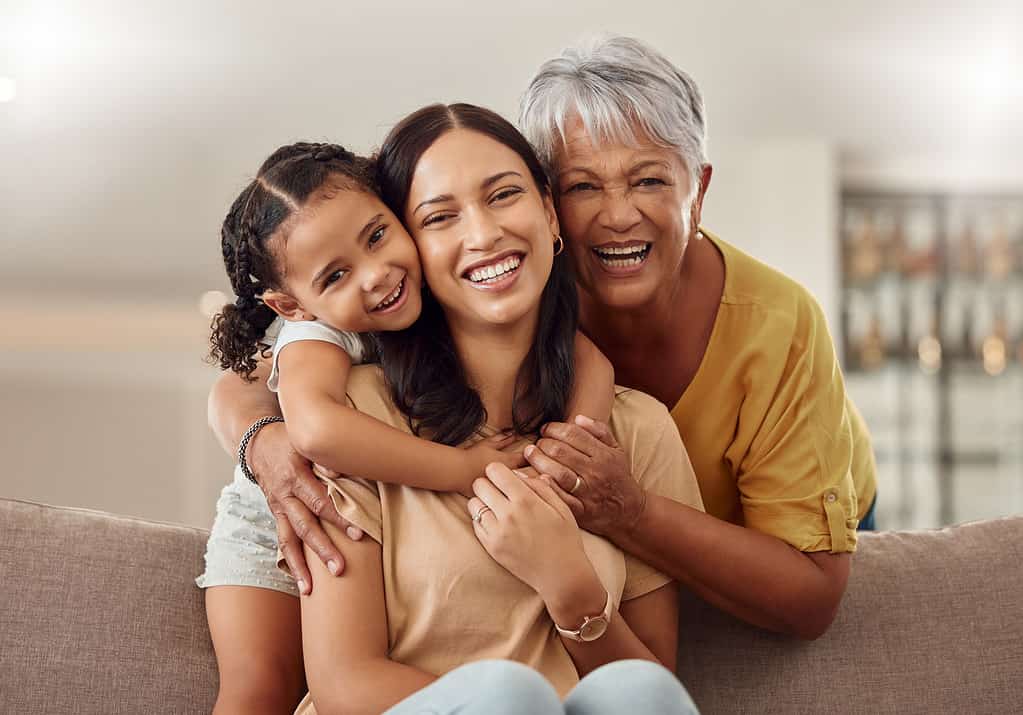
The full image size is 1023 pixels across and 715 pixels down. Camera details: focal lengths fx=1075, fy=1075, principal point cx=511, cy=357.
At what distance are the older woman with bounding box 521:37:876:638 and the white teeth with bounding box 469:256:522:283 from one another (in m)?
0.21

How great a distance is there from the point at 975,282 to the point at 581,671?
5382 mm

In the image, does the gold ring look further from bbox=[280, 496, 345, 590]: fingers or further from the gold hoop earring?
the gold hoop earring

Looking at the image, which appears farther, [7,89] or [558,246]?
[7,89]

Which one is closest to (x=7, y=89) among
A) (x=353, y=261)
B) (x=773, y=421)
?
(x=353, y=261)

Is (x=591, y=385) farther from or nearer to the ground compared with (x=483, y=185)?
nearer to the ground

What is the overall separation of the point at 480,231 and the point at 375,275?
0.15 meters

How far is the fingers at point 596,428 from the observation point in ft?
4.62

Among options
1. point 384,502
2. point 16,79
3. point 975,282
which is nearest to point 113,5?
point 16,79

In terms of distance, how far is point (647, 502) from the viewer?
1438 millimetres

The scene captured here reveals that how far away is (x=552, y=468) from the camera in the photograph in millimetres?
1374

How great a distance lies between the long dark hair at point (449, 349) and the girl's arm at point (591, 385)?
0.05ft

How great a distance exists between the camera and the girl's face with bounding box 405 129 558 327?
4.52 ft

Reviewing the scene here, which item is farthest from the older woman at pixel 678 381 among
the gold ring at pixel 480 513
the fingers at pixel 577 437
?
the gold ring at pixel 480 513

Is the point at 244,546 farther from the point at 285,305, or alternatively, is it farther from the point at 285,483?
the point at 285,305
